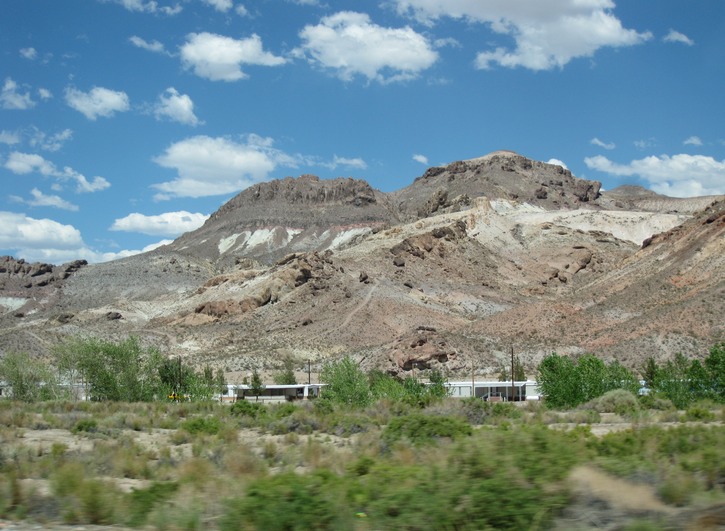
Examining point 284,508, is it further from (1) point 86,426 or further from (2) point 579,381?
(2) point 579,381

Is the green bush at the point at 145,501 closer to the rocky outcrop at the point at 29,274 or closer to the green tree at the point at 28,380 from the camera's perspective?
the green tree at the point at 28,380

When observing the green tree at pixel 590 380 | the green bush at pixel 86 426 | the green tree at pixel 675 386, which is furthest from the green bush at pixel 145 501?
the green tree at pixel 590 380

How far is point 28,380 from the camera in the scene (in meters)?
57.6

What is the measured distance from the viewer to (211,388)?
60062 millimetres

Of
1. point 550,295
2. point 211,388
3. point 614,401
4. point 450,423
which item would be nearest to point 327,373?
point 211,388

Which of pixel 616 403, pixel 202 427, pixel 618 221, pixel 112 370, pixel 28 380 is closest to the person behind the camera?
pixel 202 427

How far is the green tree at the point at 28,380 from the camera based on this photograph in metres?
56.5

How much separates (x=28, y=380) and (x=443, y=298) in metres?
68.7

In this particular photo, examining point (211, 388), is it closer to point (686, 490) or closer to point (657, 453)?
point (657, 453)

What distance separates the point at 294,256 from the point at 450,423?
11283 cm

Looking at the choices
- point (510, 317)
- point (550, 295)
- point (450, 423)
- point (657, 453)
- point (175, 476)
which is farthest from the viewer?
point (550, 295)

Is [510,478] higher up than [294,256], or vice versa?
[294,256]

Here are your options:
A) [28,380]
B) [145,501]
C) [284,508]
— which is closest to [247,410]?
[145,501]

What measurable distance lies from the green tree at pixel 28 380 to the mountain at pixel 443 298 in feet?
108
